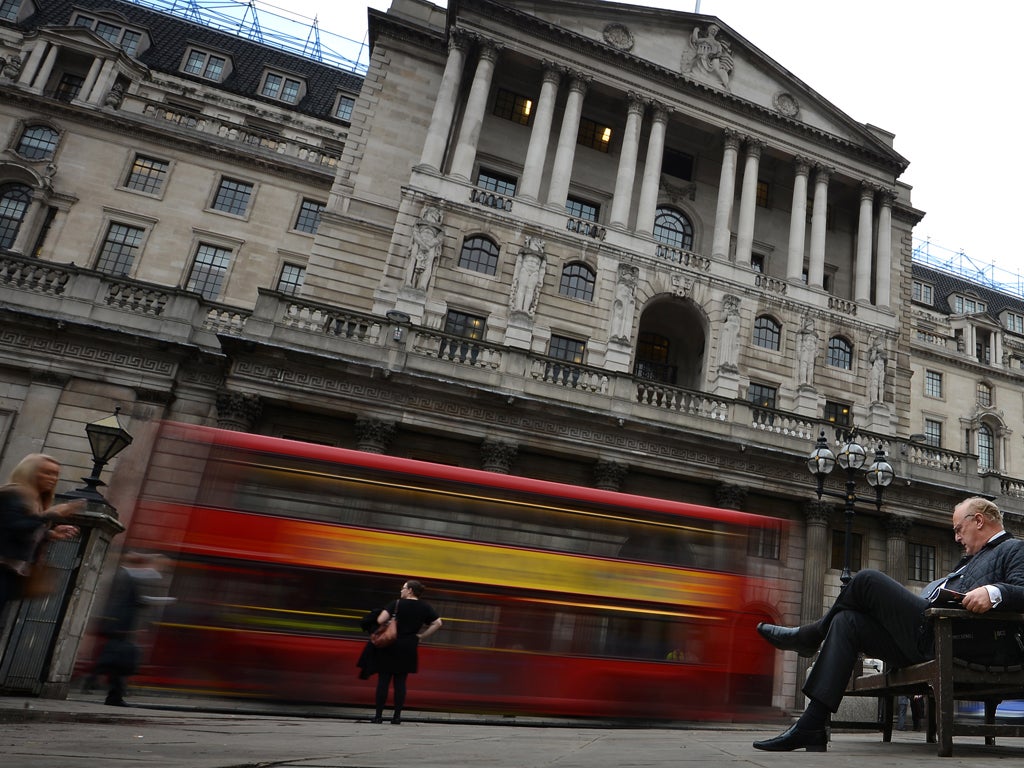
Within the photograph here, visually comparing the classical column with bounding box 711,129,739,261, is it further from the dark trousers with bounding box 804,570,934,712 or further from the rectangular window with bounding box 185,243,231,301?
the dark trousers with bounding box 804,570,934,712

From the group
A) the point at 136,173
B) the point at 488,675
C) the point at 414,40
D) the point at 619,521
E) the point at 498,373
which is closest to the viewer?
the point at 488,675

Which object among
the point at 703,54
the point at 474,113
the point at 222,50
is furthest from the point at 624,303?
the point at 222,50

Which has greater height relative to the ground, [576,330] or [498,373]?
[576,330]

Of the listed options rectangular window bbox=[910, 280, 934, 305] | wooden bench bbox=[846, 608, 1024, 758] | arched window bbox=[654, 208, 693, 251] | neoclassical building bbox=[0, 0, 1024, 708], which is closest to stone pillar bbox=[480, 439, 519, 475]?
neoclassical building bbox=[0, 0, 1024, 708]

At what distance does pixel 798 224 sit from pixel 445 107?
14.3m

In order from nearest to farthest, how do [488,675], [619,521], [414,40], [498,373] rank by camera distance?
[488,675]
[619,521]
[498,373]
[414,40]

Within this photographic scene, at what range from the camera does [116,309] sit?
19125 mm

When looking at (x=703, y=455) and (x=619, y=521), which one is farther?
(x=703, y=455)

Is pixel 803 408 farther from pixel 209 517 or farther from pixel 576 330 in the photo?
pixel 209 517

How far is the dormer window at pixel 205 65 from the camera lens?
3850cm

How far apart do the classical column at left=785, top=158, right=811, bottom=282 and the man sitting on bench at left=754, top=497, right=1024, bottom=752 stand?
2495cm

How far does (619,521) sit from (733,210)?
21.5m

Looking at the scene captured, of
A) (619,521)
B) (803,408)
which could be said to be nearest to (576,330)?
(803,408)

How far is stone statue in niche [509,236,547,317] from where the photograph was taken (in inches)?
942
